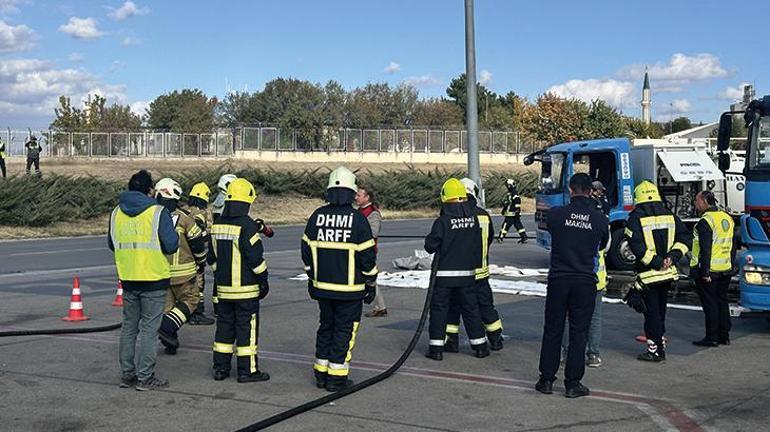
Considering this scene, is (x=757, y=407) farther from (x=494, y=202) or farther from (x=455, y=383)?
(x=494, y=202)

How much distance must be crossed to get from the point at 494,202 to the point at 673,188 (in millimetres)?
28580

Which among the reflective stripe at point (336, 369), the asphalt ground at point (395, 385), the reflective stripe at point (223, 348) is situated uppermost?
the reflective stripe at point (223, 348)

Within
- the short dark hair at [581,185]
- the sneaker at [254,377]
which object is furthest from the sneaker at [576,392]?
the sneaker at [254,377]

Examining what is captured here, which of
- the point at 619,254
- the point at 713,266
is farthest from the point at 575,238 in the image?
the point at 619,254

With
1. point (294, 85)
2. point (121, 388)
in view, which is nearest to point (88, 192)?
point (121, 388)

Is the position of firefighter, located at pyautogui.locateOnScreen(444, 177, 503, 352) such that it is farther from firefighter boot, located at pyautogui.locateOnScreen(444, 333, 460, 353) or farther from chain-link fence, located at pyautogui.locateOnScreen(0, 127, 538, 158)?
chain-link fence, located at pyautogui.locateOnScreen(0, 127, 538, 158)

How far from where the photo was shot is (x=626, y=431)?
6984 mm

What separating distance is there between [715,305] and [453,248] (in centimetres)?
329

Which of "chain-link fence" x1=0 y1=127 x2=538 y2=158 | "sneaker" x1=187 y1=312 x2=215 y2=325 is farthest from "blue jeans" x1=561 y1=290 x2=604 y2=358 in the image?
"chain-link fence" x1=0 y1=127 x2=538 y2=158

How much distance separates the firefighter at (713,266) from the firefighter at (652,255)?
101cm

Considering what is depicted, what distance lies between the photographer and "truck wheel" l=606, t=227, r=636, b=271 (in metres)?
18.2

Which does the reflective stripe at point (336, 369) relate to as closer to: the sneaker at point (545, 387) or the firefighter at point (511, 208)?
the sneaker at point (545, 387)

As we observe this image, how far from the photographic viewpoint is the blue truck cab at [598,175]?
723 inches

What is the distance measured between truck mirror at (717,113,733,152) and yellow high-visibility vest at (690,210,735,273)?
162 centimetres
